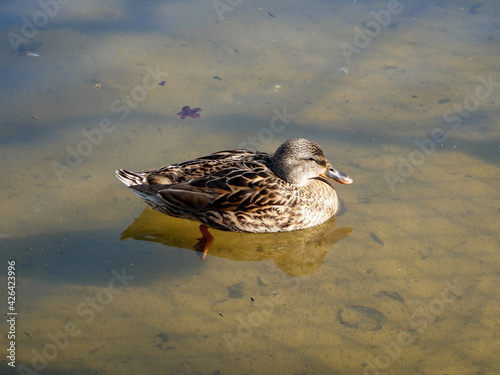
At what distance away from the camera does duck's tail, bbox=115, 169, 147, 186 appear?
18.2 ft

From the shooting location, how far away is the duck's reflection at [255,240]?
17.9 ft

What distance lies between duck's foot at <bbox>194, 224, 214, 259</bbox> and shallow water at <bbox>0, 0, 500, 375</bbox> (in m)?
0.10

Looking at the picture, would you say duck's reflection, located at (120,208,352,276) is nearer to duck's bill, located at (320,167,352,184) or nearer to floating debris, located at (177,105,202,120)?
duck's bill, located at (320,167,352,184)

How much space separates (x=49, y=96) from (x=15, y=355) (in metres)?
3.97

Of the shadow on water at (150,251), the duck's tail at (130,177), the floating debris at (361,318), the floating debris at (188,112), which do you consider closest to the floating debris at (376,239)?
the shadow on water at (150,251)

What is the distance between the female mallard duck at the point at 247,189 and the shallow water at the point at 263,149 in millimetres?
222

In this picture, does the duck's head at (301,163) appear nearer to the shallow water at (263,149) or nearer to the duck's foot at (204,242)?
the shallow water at (263,149)

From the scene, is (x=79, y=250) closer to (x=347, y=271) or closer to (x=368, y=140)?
(x=347, y=271)

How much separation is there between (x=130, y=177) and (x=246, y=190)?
4.00ft

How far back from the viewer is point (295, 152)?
5.64 meters

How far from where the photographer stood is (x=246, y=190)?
5.57 metres

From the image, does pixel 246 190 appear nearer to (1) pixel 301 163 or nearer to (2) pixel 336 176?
(1) pixel 301 163

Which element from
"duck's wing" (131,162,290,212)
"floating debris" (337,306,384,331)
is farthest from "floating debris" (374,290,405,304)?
"duck's wing" (131,162,290,212)

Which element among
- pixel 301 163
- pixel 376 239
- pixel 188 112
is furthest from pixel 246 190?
pixel 188 112
